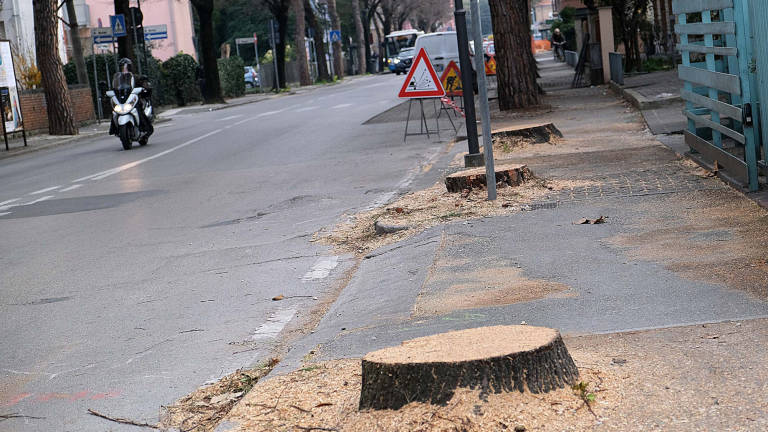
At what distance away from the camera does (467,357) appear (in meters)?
3.81

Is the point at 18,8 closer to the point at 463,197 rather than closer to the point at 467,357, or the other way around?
the point at 463,197

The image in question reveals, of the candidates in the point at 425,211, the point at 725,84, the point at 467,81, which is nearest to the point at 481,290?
the point at 425,211

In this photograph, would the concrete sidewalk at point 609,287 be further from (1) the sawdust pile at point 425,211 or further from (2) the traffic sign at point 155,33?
(2) the traffic sign at point 155,33

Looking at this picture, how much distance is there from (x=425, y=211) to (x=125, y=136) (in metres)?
13.6

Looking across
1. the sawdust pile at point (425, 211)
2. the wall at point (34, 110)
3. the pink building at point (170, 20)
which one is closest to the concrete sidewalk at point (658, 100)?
the sawdust pile at point (425, 211)

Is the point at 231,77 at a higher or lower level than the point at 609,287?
higher

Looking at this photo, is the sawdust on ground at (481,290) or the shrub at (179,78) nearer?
the sawdust on ground at (481,290)

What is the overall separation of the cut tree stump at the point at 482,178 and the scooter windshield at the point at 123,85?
12.9m

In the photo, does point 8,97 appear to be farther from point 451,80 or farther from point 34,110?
point 451,80

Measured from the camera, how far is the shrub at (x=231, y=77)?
5162 cm

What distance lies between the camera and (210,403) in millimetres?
4852

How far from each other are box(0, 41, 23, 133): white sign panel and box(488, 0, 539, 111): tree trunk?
12.2 m

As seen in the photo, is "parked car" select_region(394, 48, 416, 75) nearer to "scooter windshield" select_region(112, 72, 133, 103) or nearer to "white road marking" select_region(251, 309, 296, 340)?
"scooter windshield" select_region(112, 72, 133, 103)

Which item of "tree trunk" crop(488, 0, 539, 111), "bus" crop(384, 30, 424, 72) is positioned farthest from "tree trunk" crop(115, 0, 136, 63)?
"bus" crop(384, 30, 424, 72)
